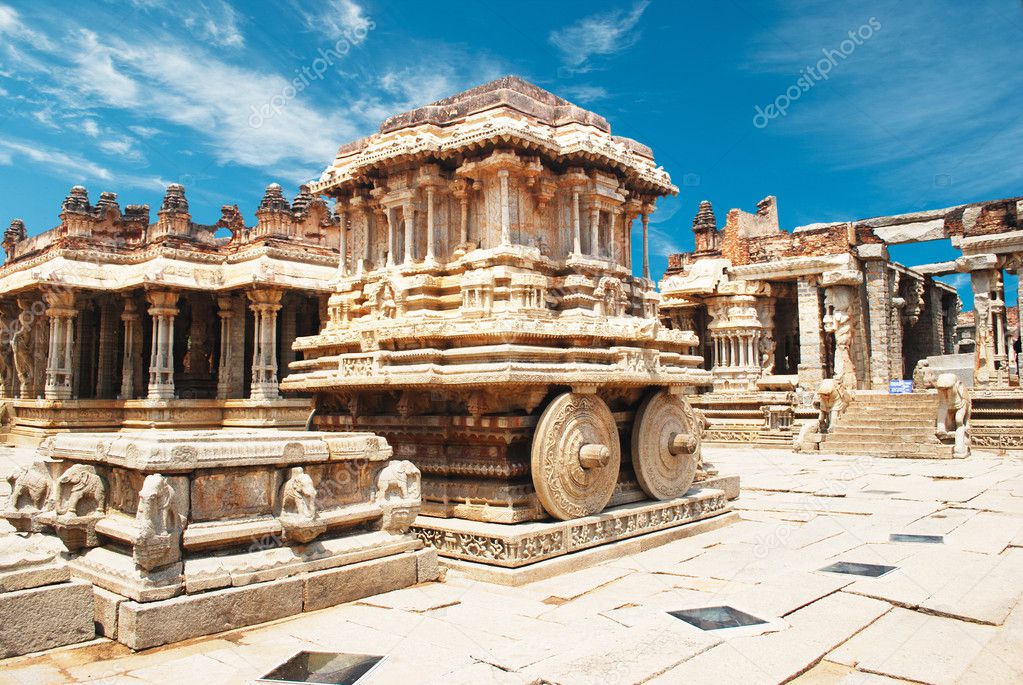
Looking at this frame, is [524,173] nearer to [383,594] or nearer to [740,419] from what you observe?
[383,594]

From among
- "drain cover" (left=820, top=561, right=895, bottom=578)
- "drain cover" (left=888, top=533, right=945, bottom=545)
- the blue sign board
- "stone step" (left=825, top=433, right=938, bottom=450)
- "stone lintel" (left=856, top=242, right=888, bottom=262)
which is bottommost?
"drain cover" (left=820, top=561, right=895, bottom=578)

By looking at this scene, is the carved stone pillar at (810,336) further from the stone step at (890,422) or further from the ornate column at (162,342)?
the ornate column at (162,342)

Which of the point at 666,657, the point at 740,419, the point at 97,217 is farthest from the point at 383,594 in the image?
the point at 97,217

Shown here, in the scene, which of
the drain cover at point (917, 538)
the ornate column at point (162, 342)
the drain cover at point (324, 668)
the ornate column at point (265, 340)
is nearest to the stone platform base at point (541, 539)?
the drain cover at point (324, 668)

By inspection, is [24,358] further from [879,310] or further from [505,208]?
[879,310]

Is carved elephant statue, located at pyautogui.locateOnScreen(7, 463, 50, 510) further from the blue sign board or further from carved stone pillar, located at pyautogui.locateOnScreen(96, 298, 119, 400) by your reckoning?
the blue sign board

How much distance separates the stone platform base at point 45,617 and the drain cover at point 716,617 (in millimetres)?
3840

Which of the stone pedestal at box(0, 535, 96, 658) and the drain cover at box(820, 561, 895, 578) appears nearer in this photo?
the stone pedestal at box(0, 535, 96, 658)

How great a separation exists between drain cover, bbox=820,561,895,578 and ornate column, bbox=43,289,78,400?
22938mm

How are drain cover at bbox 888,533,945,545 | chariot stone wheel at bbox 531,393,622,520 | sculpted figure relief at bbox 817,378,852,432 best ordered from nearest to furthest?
chariot stone wheel at bbox 531,393,622,520
drain cover at bbox 888,533,945,545
sculpted figure relief at bbox 817,378,852,432

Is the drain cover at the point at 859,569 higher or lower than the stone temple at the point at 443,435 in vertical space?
lower

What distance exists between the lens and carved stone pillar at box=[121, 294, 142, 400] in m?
24.5

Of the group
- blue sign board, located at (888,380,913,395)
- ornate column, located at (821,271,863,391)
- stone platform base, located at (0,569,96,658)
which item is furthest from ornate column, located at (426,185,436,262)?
blue sign board, located at (888,380,913,395)

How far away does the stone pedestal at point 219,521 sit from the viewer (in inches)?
186
